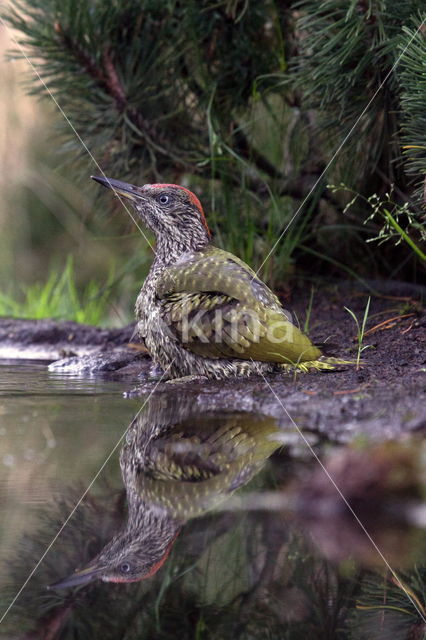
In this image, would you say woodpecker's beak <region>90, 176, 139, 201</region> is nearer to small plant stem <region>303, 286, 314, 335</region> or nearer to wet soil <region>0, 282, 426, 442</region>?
wet soil <region>0, 282, 426, 442</region>

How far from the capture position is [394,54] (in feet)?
11.5

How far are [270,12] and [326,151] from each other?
35.4 inches

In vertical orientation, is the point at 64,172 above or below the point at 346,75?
below

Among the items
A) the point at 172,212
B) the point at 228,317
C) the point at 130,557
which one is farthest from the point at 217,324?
the point at 130,557

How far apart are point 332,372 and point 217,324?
20.6 inches

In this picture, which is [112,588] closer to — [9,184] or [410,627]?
[410,627]

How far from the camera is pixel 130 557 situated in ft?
4.75

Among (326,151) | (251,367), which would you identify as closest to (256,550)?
(251,367)

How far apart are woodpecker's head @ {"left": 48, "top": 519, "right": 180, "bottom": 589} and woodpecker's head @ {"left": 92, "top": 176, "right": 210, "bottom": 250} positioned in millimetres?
2689

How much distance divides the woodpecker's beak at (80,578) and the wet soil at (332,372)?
2.69 feet

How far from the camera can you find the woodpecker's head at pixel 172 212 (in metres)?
4.11

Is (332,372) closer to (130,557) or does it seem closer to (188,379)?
(188,379)

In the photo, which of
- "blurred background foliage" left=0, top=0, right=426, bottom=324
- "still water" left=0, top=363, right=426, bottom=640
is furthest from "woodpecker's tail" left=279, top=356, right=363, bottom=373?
"still water" left=0, top=363, right=426, bottom=640

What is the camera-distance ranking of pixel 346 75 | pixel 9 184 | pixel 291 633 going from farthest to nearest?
pixel 9 184 < pixel 346 75 < pixel 291 633
